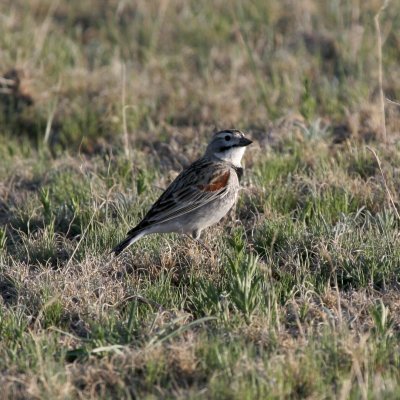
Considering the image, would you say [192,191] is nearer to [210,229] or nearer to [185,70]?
[210,229]

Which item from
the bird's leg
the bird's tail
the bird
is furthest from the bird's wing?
the bird's tail

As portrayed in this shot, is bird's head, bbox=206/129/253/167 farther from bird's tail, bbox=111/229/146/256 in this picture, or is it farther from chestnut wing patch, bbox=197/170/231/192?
bird's tail, bbox=111/229/146/256

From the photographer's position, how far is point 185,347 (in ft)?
18.4

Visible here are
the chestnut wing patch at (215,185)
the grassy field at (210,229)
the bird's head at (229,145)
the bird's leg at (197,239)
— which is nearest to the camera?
the grassy field at (210,229)

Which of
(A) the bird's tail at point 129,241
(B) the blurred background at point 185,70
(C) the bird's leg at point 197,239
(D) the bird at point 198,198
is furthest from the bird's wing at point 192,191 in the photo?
(B) the blurred background at point 185,70

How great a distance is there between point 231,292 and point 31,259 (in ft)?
6.51

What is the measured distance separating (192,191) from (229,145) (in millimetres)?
694

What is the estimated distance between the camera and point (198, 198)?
7.89 meters

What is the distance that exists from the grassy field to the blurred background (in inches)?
1.1

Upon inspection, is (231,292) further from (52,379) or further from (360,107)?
(360,107)

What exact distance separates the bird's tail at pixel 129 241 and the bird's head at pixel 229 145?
1.47 m

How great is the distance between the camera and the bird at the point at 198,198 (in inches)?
298

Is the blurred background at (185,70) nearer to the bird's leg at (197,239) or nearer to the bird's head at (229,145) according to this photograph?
the bird's head at (229,145)

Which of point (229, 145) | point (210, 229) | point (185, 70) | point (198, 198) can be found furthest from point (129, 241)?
point (185, 70)
